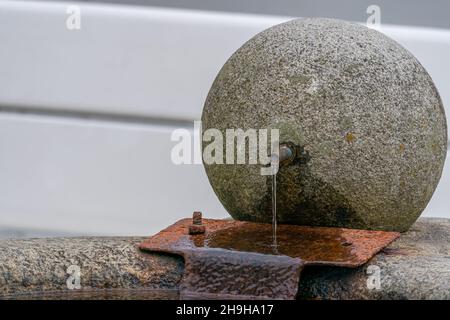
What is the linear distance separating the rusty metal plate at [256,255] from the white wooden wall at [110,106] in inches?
103

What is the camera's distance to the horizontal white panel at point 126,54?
7309mm

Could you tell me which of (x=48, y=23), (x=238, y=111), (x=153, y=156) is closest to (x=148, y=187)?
(x=153, y=156)

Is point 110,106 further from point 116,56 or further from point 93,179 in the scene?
point 93,179

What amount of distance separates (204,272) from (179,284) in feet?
0.40

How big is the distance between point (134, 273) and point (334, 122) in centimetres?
102

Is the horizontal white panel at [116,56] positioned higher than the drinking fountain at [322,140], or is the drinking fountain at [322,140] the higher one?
the horizontal white panel at [116,56]

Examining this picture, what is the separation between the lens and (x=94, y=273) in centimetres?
446

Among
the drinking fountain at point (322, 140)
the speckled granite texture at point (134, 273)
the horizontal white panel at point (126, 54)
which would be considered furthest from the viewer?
the horizontal white panel at point (126, 54)

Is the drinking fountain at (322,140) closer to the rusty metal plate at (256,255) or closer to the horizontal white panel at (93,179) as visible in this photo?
the rusty metal plate at (256,255)

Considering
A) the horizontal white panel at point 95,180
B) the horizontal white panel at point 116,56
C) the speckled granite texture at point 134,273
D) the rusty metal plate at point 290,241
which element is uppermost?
the horizontal white panel at point 116,56

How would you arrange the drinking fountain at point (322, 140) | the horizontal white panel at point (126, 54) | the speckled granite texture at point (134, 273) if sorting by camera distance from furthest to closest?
the horizontal white panel at point (126, 54) → the drinking fountain at point (322, 140) → the speckled granite texture at point (134, 273)

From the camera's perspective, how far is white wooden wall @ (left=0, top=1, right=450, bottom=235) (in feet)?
24.0

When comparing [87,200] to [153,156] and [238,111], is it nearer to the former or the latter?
[153,156]

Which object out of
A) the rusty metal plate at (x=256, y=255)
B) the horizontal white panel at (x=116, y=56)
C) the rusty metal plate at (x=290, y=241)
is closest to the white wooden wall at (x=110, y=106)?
the horizontal white panel at (x=116, y=56)
